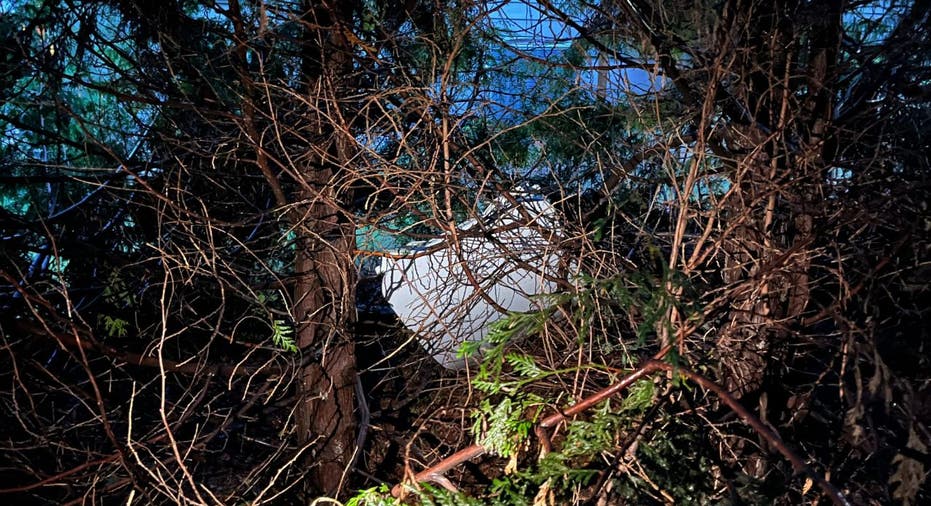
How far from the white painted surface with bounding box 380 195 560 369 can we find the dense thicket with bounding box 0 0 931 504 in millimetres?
86

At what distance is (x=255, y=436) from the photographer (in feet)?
12.2

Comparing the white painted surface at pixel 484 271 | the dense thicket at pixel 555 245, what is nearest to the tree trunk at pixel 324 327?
the dense thicket at pixel 555 245

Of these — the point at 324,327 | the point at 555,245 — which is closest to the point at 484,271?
the point at 555,245

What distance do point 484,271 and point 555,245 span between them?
0.38 m

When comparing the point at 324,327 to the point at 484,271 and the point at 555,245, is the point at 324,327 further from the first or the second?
the point at 555,245

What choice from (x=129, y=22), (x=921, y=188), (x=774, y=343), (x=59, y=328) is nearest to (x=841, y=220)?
(x=921, y=188)

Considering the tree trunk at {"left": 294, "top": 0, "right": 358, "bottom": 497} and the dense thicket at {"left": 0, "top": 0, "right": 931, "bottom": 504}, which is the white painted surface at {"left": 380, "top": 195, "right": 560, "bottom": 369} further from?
the tree trunk at {"left": 294, "top": 0, "right": 358, "bottom": 497}

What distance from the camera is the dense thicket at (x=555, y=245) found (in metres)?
1.90

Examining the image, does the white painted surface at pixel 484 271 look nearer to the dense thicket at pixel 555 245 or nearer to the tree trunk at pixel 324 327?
the dense thicket at pixel 555 245

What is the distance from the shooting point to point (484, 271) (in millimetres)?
2650

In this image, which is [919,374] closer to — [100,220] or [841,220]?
[841,220]

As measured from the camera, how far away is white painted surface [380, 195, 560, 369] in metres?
2.44

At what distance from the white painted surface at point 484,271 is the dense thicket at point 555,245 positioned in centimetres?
9

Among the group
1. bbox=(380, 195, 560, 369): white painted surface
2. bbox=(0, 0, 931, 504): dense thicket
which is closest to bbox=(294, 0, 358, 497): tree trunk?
bbox=(0, 0, 931, 504): dense thicket
